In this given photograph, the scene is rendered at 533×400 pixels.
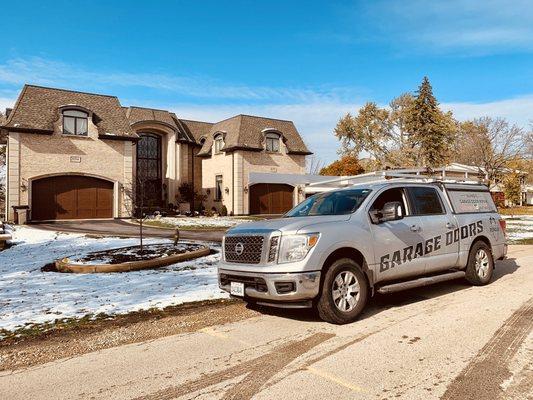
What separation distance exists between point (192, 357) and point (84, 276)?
17.3ft

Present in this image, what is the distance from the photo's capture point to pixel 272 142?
33656 millimetres

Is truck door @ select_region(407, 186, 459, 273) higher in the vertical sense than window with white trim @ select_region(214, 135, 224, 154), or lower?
lower

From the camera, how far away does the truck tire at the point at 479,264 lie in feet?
23.8

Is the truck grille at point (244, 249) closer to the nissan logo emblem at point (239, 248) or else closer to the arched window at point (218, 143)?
the nissan logo emblem at point (239, 248)

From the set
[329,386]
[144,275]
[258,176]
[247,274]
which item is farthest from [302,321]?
[258,176]

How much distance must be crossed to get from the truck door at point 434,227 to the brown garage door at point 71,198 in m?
23.3

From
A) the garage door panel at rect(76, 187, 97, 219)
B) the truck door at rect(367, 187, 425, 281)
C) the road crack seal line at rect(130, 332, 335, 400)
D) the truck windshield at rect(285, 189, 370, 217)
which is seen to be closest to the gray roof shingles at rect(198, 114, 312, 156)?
the garage door panel at rect(76, 187, 97, 219)

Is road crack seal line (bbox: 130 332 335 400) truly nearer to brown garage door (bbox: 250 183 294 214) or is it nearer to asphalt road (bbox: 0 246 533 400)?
asphalt road (bbox: 0 246 533 400)

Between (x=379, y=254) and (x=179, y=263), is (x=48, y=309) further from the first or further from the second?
(x=379, y=254)

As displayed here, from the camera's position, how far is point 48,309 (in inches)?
243

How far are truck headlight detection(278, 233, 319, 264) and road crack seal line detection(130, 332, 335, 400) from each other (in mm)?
1027

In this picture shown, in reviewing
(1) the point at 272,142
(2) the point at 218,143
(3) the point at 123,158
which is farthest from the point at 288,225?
(2) the point at 218,143

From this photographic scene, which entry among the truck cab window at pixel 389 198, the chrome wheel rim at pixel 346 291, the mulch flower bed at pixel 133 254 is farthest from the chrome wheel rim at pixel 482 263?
the mulch flower bed at pixel 133 254

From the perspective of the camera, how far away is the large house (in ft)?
78.9
